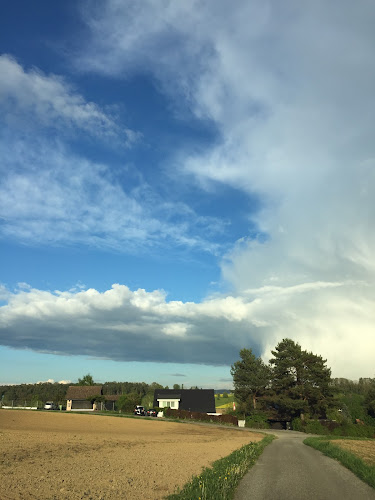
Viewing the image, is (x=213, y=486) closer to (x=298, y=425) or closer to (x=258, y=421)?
(x=298, y=425)

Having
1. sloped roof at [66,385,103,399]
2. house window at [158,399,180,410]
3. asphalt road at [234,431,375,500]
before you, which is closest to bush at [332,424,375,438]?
asphalt road at [234,431,375,500]

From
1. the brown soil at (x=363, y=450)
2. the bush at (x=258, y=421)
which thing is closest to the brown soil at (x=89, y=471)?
the brown soil at (x=363, y=450)

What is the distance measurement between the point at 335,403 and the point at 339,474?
5376 cm

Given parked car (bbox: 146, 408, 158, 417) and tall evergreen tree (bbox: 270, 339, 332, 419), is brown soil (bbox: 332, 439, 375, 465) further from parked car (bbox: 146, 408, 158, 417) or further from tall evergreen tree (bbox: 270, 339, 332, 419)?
parked car (bbox: 146, 408, 158, 417)

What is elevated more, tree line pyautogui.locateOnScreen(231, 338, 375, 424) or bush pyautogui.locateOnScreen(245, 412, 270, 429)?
tree line pyautogui.locateOnScreen(231, 338, 375, 424)

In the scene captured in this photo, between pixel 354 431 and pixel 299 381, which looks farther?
pixel 299 381

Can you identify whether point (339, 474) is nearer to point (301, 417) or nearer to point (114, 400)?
point (301, 417)

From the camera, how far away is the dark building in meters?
97.8

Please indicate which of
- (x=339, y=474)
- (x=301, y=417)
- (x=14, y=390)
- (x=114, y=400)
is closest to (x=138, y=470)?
(x=339, y=474)

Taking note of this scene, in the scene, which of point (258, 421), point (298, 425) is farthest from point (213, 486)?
point (258, 421)

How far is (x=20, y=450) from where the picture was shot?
70.9ft

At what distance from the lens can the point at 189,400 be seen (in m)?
99.9

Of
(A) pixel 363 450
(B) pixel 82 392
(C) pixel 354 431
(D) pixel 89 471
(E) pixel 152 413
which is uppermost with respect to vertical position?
(B) pixel 82 392

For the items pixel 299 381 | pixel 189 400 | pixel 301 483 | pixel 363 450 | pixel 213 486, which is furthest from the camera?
pixel 189 400
